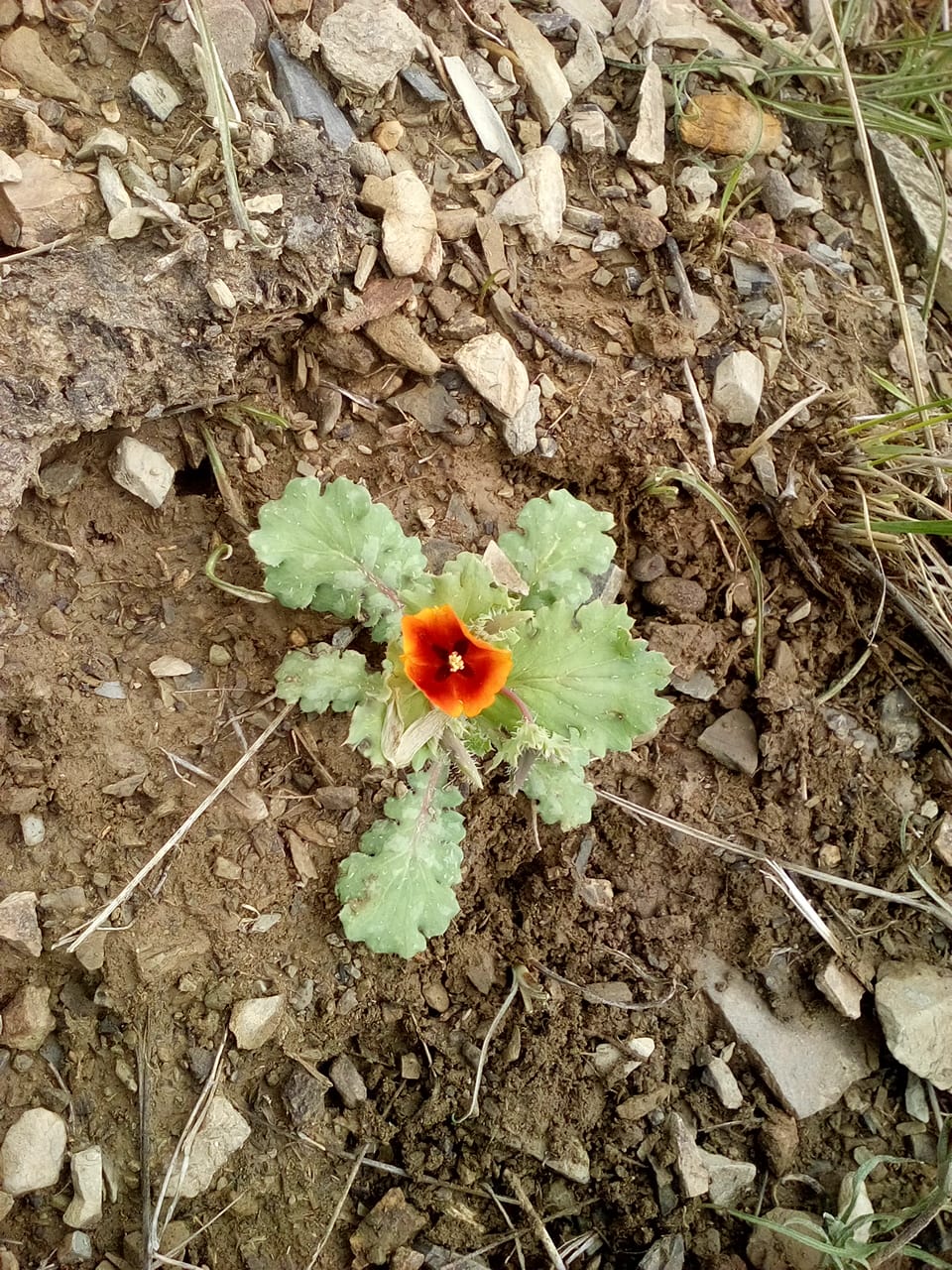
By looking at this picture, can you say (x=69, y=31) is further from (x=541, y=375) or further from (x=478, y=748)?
(x=478, y=748)

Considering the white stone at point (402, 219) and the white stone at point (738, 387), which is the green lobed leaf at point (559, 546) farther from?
the white stone at point (402, 219)

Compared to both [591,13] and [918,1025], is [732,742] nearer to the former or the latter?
[918,1025]

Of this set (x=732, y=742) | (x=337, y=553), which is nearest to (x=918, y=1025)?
(x=732, y=742)

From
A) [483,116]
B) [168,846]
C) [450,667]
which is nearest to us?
[450,667]

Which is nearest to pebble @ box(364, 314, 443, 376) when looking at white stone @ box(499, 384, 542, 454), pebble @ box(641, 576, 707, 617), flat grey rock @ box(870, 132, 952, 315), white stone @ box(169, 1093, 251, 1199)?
white stone @ box(499, 384, 542, 454)

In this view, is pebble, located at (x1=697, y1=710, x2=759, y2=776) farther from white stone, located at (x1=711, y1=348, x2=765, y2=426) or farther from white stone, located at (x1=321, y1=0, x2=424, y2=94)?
white stone, located at (x1=321, y1=0, x2=424, y2=94)

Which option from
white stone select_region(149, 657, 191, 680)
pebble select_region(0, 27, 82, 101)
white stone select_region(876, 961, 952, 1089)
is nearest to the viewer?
pebble select_region(0, 27, 82, 101)

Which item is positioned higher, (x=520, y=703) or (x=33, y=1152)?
(x=520, y=703)

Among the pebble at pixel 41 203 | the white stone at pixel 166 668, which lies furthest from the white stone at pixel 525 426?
the pebble at pixel 41 203
